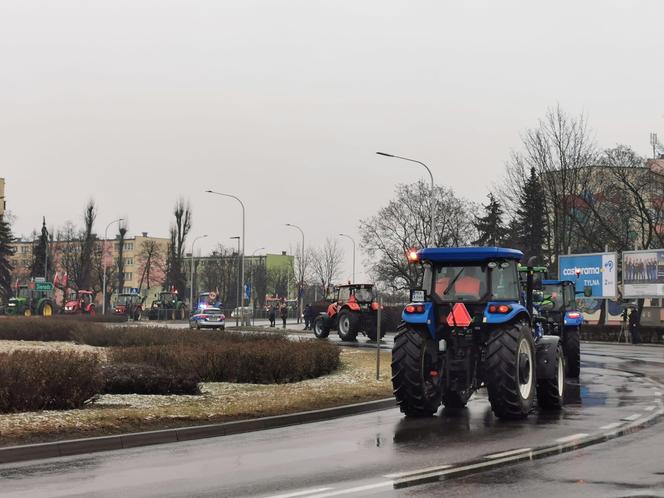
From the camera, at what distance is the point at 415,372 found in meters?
13.2

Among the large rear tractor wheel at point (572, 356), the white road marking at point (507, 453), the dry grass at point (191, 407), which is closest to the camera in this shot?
the white road marking at point (507, 453)

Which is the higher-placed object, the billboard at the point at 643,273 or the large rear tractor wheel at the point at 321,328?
the billboard at the point at 643,273

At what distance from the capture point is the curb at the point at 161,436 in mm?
10062

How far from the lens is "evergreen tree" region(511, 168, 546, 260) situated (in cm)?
5909

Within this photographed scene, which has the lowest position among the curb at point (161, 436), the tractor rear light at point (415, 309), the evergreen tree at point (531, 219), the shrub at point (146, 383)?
the curb at point (161, 436)

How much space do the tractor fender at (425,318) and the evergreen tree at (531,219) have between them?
45620mm

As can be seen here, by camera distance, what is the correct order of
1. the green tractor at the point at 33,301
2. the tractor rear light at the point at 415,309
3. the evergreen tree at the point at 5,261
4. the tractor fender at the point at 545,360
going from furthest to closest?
the evergreen tree at the point at 5,261
the green tractor at the point at 33,301
the tractor fender at the point at 545,360
the tractor rear light at the point at 415,309

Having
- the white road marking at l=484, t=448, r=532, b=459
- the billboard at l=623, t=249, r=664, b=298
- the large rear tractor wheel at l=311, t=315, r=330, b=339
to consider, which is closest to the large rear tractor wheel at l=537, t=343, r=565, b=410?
the white road marking at l=484, t=448, r=532, b=459

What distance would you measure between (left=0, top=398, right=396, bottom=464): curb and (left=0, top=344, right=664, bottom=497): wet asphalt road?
0.32 metres

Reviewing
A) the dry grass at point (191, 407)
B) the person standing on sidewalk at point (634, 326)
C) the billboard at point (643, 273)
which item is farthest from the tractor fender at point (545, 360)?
the billboard at point (643, 273)

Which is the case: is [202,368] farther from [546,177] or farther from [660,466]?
[546,177]

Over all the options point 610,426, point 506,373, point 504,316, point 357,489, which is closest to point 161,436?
point 357,489

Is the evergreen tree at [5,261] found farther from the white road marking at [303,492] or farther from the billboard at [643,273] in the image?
the white road marking at [303,492]

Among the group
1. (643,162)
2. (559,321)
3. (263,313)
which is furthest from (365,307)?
(263,313)
